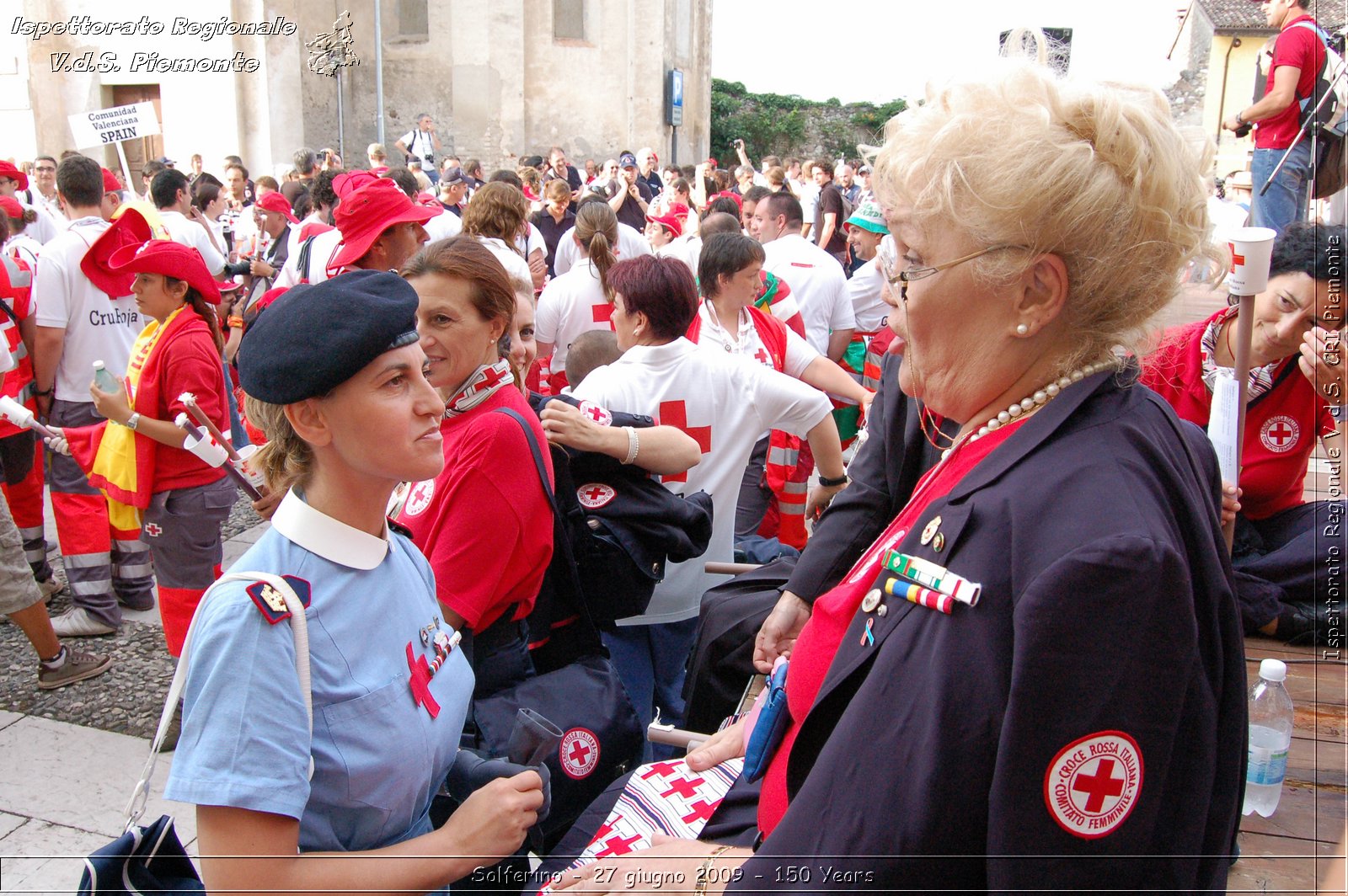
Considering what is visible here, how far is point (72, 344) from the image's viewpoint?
530 cm

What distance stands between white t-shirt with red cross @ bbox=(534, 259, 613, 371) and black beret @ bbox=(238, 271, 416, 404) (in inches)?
171

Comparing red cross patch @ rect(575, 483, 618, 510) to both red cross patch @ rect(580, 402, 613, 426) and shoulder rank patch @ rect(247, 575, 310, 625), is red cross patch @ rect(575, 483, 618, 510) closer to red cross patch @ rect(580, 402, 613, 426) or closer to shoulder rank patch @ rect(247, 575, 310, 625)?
red cross patch @ rect(580, 402, 613, 426)

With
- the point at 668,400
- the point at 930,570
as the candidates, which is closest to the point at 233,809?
the point at 930,570

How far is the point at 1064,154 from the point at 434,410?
3.73ft

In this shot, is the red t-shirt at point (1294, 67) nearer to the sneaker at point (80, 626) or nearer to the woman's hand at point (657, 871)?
the woman's hand at point (657, 871)

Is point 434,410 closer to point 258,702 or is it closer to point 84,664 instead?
point 258,702

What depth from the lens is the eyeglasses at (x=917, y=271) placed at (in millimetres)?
1380

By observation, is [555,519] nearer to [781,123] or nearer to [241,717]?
[241,717]

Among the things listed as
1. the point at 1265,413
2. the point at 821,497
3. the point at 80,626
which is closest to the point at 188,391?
the point at 80,626

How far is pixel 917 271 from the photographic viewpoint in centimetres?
147

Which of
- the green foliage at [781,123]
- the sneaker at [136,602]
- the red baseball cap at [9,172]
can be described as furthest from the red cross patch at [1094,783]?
the green foliage at [781,123]

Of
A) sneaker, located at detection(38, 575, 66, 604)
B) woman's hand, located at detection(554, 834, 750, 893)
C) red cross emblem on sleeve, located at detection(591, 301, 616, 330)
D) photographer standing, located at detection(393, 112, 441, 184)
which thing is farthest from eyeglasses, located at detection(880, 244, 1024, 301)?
photographer standing, located at detection(393, 112, 441, 184)

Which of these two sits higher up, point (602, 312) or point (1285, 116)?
point (1285, 116)

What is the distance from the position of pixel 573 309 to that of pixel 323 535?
4.52 metres
